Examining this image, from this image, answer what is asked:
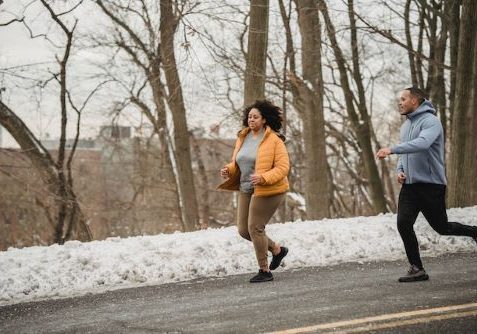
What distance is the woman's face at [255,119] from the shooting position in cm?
677

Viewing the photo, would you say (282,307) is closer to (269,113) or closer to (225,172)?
(225,172)

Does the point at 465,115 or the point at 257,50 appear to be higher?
the point at 257,50

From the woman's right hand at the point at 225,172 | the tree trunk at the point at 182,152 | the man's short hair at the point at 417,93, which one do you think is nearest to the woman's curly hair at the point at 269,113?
the woman's right hand at the point at 225,172

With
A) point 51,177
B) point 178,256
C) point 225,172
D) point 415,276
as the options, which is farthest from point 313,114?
point 415,276

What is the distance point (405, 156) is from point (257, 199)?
5.41ft

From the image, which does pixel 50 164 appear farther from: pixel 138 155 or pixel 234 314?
pixel 138 155

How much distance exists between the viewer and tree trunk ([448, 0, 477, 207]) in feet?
38.1

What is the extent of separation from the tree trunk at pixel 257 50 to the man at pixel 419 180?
5929mm

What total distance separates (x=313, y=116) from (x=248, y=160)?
26.1ft

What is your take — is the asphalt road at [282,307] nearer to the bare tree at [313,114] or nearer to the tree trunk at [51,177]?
the bare tree at [313,114]

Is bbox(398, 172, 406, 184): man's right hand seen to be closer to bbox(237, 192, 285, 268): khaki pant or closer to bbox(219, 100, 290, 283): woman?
bbox(219, 100, 290, 283): woman

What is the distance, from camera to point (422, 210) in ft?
20.5

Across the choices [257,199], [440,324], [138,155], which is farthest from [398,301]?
[138,155]

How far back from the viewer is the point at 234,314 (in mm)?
5098
